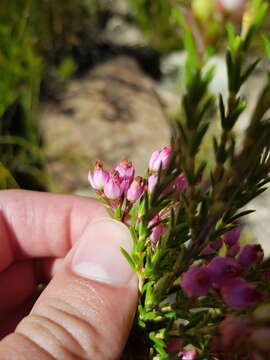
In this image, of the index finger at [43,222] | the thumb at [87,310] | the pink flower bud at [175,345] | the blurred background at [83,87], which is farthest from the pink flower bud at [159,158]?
the blurred background at [83,87]

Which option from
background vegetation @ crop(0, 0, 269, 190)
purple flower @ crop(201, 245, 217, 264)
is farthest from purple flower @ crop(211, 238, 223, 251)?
background vegetation @ crop(0, 0, 269, 190)

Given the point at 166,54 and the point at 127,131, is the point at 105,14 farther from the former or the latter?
the point at 127,131

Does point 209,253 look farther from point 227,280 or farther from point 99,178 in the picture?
point 99,178

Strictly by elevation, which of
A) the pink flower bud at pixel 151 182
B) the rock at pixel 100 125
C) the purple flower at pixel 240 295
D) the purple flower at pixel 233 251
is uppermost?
the pink flower bud at pixel 151 182

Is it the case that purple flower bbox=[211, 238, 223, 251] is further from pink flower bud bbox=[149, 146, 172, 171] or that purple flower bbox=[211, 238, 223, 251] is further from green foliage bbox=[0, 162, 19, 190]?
green foliage bbox=[0, 162, 19, 190]

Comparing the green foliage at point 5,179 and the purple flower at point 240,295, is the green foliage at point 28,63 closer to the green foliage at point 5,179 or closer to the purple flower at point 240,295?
the green foliage at point 5,179

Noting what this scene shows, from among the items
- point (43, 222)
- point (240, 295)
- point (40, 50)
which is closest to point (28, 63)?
point (40, 50)
